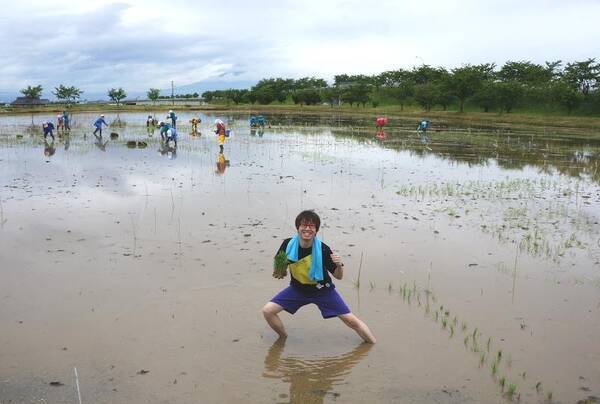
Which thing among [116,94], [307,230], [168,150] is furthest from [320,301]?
[116,94]

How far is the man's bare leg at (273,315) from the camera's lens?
18.0ft

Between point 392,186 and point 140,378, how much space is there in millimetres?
11194

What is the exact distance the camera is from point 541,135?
34781 millimetres

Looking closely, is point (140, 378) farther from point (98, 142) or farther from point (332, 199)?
point (98, 142)

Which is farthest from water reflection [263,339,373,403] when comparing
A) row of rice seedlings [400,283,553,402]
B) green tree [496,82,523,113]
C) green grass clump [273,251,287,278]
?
green tree [496,82,523,113]

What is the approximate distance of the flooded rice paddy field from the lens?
484cm

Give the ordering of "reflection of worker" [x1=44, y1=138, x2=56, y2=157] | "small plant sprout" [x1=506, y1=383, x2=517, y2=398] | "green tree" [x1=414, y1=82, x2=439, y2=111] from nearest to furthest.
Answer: "small plant sprout" [x1=506, y1=383, x2=517, y2=398]
"reflection of worker" [x1=44, y1=138, x2=56, y2=157]
"green tree" [x1=414, y1=82, x2=439, y2=111]

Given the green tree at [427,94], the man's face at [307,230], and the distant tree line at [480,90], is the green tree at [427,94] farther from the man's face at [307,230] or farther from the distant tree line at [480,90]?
the man's face at [307,230]

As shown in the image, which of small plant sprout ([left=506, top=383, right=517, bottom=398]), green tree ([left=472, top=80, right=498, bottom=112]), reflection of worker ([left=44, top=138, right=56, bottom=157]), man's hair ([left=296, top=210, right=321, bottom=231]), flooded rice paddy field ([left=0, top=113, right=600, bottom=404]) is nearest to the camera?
small plant sprout ([left=506, top=383, right=517, bottom=398])

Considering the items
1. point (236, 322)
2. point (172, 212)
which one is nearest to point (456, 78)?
point (172, 212)

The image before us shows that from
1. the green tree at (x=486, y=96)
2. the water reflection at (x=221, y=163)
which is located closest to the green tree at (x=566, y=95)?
the green tree at (x=486, y=96)

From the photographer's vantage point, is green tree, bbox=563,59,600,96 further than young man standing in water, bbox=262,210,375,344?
Yes

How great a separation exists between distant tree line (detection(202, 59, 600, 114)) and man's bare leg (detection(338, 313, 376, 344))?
53131mm

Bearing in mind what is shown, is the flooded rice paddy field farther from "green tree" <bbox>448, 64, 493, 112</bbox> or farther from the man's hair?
"green tree" <bbox>448, 64, 493, 112</bbox>
